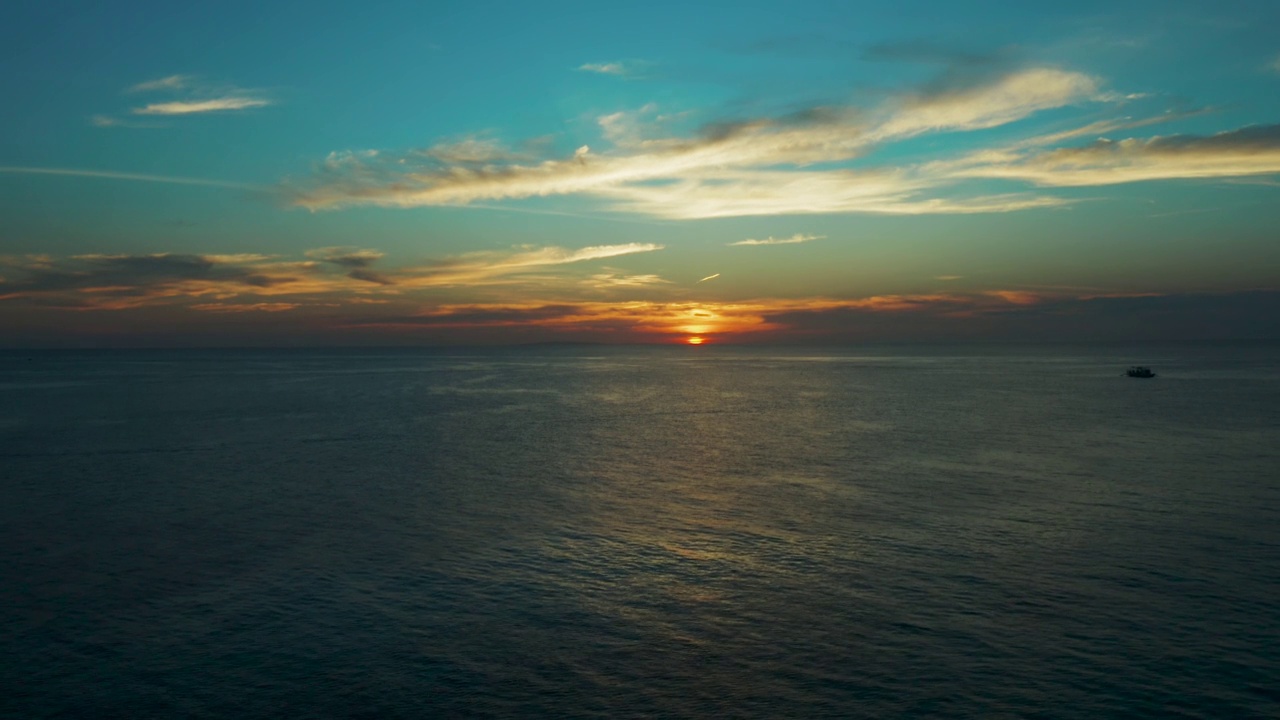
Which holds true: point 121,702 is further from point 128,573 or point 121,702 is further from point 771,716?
point 771,716

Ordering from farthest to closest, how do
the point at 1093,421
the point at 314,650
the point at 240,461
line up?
the point at 1093,421 → the point at 240,461 → the point at 314,650

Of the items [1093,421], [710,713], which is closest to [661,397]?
[1093,421]

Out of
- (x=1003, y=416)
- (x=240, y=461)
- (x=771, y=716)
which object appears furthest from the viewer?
(x=1003, y=416)

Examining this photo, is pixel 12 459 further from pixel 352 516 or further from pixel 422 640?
pixel 422 640

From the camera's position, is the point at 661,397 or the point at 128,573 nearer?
the point at 128,573

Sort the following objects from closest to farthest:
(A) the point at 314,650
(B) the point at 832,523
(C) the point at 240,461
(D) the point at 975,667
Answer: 1. (D) the point at 975,667
2. (A) the point at 314,650
3. (B) the point at 832,523
4. (C) the point at 240,461

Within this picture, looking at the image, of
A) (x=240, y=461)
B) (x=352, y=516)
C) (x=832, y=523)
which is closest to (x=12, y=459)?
(x=240, y=461)
